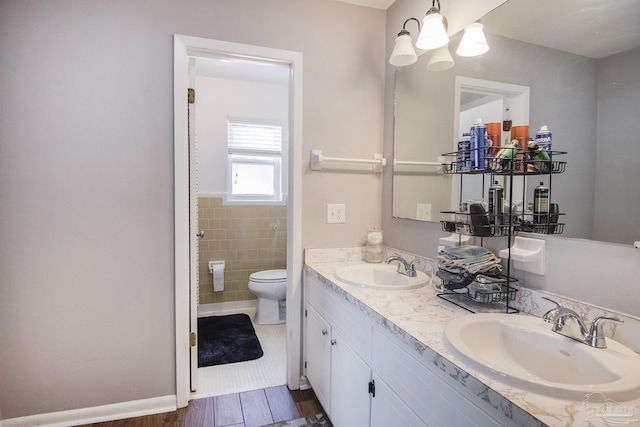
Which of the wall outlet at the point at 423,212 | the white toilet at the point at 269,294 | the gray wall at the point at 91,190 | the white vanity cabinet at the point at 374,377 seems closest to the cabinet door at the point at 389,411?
the white vanity cabinet at the point at 374,377

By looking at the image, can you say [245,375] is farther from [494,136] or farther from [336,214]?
[494,136]

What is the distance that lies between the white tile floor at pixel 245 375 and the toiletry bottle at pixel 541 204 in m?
1.75

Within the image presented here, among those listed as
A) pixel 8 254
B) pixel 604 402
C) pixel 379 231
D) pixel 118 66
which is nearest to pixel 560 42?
pixel 604 402

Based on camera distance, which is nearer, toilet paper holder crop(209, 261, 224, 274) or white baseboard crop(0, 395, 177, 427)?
white baseboard crop(0, 395, 177, 427)

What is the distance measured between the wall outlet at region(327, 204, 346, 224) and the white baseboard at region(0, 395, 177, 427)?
53.5 inches

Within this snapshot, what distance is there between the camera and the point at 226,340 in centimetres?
276

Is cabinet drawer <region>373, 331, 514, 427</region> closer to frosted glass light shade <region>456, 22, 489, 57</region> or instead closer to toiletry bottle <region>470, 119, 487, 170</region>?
toiletry bottle <region>470, 119, 487, 170</region>

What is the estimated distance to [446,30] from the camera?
1.66 m

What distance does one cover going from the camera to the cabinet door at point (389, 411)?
1.04 metres

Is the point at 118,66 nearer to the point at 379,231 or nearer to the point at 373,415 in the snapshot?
the point at 379,231

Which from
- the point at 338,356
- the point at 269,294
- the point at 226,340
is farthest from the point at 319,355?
the point at 269,294

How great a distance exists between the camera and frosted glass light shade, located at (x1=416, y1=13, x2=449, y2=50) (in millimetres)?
1521

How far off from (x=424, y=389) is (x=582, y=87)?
3.50ft

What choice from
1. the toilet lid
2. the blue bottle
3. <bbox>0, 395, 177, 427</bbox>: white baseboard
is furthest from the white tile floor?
the blue bottle
